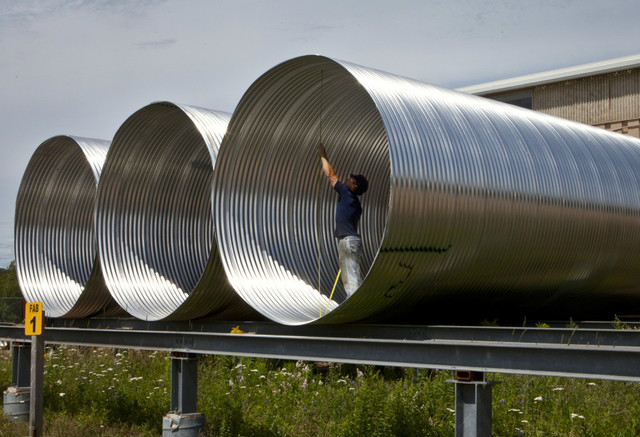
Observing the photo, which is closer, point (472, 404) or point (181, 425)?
point (472, 404)

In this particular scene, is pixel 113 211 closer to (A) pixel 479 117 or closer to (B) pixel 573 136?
(A) pixel 479 117

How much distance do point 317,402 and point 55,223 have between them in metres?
7.21

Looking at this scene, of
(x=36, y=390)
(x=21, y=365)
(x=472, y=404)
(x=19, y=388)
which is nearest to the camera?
(x=472, y=404)

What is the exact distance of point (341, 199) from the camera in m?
10.6

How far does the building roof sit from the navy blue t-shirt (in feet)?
49.8

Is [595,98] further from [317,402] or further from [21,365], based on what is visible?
[21,365]

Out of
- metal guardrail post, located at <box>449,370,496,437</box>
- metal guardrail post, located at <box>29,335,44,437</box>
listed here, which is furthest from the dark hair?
metal guardrail post, located at <box>29,335,44,437</box>

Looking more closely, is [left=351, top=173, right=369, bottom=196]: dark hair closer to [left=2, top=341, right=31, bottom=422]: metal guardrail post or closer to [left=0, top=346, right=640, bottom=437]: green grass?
[left=0, top=346, right=640, bottom=437]: green grass

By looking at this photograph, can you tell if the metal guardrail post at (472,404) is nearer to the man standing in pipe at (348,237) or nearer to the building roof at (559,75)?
the man standing in pipe at (348,237)

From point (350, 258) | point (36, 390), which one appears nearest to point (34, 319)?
point (36, 390)

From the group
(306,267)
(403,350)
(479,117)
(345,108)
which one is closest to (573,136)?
(479,117)

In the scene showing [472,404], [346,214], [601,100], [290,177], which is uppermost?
[601,100]

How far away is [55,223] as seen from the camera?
16.4 m

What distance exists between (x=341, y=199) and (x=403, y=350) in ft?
10.1
